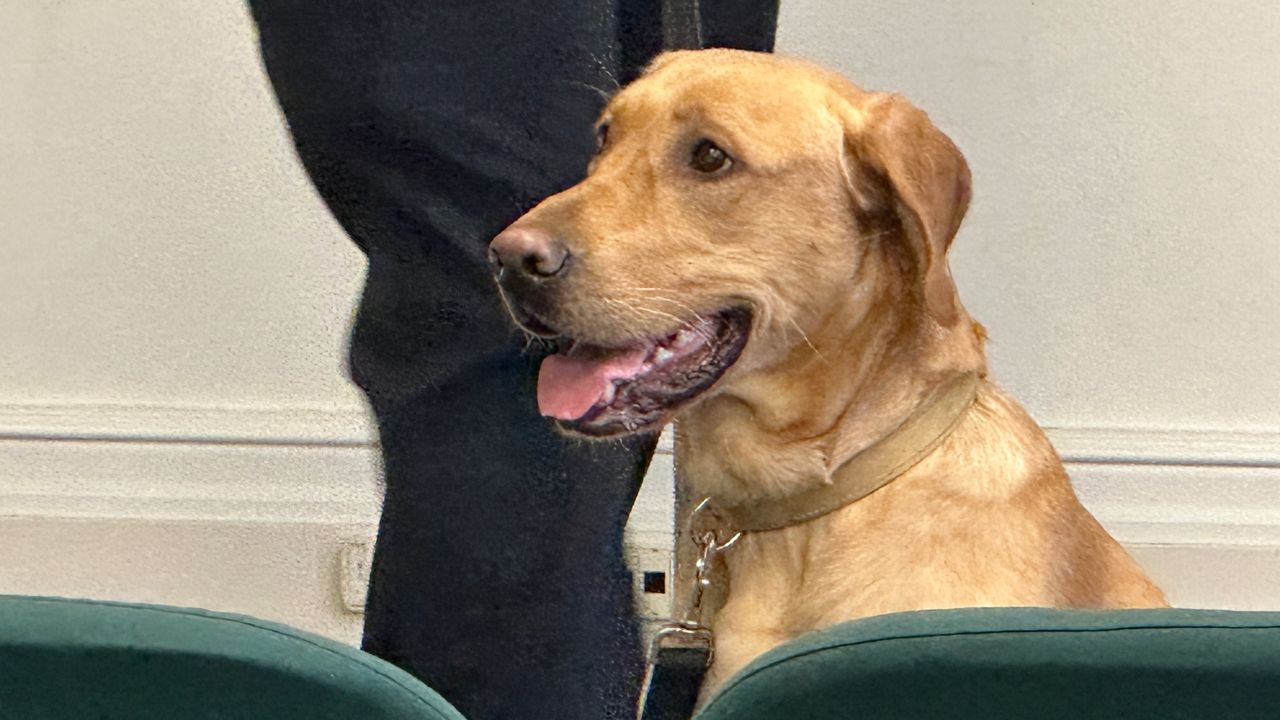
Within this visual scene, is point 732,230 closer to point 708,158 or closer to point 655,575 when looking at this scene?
point 708,158

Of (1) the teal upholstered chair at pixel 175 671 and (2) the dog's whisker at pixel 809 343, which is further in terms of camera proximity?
(2) the dog's whisker at pixel 809 343

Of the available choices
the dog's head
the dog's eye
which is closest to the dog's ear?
the dog's head

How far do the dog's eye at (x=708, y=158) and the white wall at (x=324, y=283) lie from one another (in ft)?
3.06

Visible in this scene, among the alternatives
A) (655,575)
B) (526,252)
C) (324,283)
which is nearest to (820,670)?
(526,252)

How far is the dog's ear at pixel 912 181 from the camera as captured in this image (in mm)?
1023

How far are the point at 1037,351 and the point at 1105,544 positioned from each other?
40.2 inches

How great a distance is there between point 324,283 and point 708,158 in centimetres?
107

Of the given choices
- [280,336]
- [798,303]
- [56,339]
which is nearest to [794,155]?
[798,303]

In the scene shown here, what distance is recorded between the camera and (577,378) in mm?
1038

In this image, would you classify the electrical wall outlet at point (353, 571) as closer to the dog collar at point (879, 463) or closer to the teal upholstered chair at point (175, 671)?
the dog collar at point (879, 463)

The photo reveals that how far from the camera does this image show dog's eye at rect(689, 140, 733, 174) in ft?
3.64

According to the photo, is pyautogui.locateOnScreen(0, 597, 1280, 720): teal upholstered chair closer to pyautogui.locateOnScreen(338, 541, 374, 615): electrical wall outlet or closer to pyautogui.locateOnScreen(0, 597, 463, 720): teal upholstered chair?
pyautogui.locateOnScreen(0, 597, 463, 720): teal upholstered chair

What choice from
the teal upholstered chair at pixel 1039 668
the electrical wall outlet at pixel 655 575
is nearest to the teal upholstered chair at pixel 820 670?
the teal upholstered chair at pixel 1039 668

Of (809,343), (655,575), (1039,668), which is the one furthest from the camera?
(655,575)
